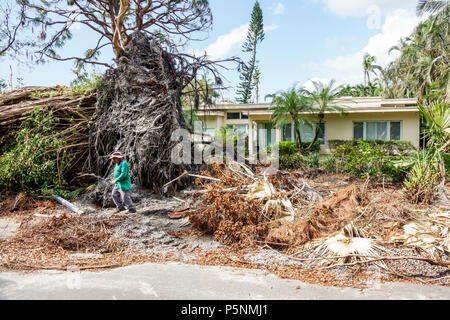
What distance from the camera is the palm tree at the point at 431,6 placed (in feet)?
64.2

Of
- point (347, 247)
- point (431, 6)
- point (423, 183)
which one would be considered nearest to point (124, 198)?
point (347, 247)

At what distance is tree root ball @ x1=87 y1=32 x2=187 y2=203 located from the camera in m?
8.62

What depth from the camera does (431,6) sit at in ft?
65.2

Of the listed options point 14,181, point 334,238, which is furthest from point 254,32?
point 334,238

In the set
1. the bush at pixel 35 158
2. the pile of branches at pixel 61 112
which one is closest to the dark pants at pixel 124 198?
the bush at pixel 35 158

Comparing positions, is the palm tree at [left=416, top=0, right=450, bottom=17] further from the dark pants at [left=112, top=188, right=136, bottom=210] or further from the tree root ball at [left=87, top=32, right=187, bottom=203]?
the dark pants at [left=112, top=188, right=136, bottom=210]

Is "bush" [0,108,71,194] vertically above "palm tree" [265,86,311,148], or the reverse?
"palm tree" [265,86,311,148]

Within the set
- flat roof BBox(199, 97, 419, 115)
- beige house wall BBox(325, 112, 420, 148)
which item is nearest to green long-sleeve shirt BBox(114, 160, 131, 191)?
flat roof BBox(199, 97, 419, 115)

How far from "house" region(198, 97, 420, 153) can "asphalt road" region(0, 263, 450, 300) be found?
1284cm

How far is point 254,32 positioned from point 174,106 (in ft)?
84.5

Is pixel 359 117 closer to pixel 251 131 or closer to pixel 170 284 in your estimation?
pixel 251 131

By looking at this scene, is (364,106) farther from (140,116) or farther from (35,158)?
(35,158)

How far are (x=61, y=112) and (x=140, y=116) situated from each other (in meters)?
2.81

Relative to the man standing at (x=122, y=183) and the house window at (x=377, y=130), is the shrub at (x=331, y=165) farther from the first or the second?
the man standing at (x=122, y=183)
